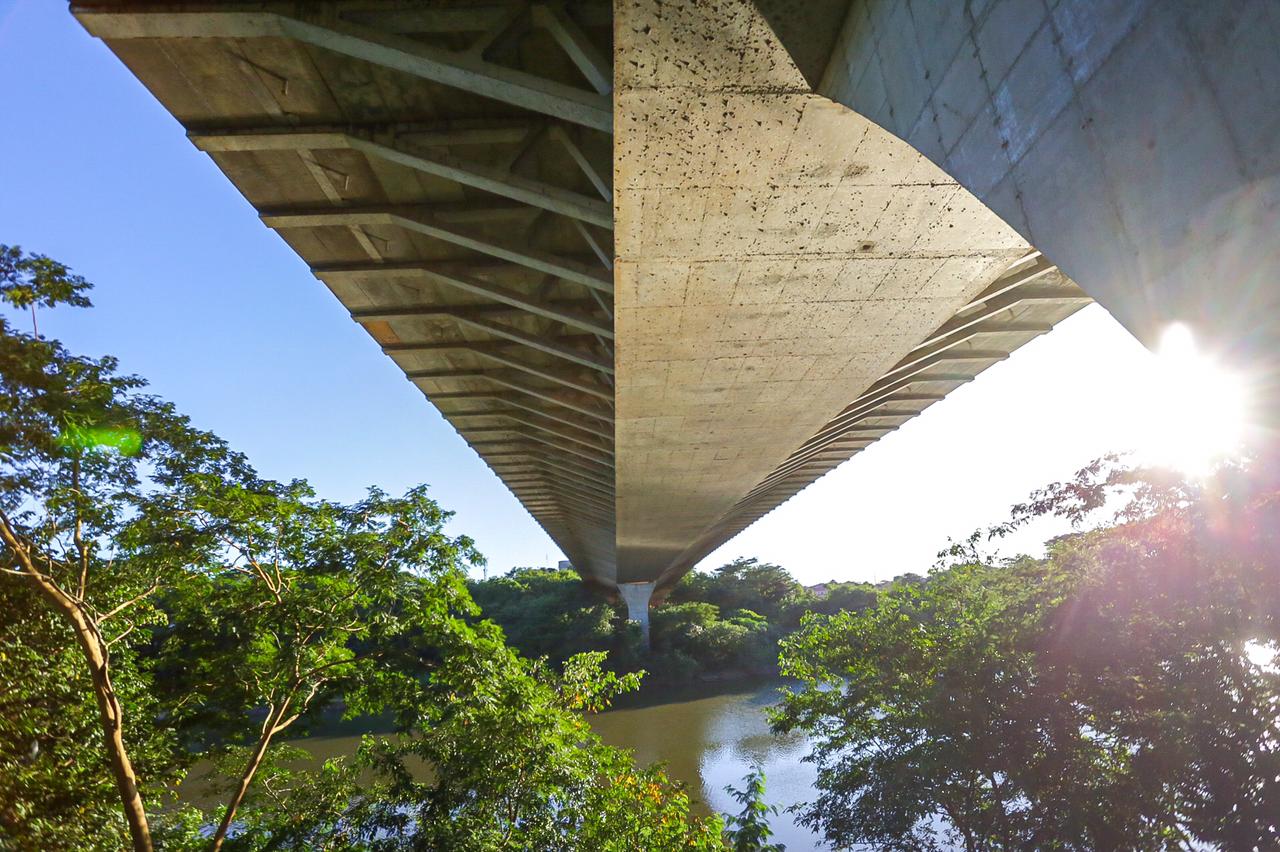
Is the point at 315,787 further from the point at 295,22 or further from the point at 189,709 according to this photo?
the point at 295,22

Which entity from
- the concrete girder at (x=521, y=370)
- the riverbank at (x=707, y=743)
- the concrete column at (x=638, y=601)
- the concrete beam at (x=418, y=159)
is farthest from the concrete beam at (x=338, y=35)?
the concrete column at (x=638, y=601)

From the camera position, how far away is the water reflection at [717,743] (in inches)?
659

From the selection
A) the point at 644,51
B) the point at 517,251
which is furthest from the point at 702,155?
the point at 517,251

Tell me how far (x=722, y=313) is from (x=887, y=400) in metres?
7.54

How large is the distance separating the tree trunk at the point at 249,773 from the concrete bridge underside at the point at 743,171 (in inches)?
177

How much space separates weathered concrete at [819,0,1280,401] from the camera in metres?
1.48

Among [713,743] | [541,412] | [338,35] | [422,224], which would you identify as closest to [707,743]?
[713,743]

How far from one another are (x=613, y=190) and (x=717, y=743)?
22.7 m

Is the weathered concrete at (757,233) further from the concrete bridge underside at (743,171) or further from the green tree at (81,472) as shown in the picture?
the green tree at (81,472)

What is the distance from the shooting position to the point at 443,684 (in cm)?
781

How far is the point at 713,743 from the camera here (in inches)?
914

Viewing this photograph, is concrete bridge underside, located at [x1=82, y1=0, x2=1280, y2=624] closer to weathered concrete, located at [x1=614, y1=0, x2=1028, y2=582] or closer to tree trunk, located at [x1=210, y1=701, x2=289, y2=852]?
weathered concrete, located at [x1=614, y1=0, x2=1028, y2=582]

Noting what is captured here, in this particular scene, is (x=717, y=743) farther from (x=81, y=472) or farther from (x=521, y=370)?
(x=81, y=472)

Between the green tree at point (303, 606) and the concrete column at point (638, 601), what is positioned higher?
A: the concrete column at point (638, 601)
